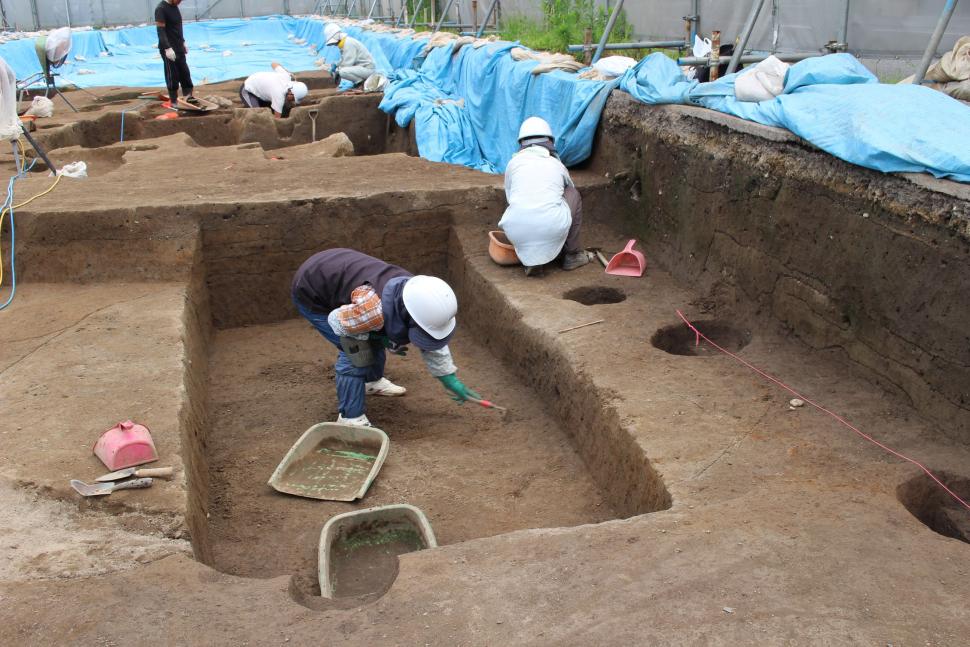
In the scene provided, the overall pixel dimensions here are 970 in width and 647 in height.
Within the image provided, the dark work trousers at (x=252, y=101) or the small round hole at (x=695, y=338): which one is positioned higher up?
the dark work trousers at (x=252, y=101)

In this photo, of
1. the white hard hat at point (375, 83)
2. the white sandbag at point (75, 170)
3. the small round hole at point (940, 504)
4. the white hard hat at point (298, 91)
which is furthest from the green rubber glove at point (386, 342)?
the white hard hat at point (375, 83)

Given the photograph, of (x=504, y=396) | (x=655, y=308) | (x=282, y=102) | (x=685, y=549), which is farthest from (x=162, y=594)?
(x=282, y=102)

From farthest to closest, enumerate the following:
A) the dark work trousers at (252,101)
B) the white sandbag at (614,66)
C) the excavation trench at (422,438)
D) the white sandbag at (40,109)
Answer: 1. the dark work trousers at (252,101)
2. the white sandbag at (40,109)
3. the white sandbag at (614,66)
4. the excavation trench at (422,438)

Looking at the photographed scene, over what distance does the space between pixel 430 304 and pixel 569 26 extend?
7574 millimetres

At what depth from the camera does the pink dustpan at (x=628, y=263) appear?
19.0ft

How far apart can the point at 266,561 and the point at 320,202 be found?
3302 millimetres

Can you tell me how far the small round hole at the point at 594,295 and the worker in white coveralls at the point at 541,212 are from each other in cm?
32

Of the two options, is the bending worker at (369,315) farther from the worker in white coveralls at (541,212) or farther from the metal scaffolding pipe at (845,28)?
the metal scaffolding pipe at (845,28)

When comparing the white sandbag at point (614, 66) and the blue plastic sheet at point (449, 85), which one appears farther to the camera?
the blue plastic sheet at point (449, 85)

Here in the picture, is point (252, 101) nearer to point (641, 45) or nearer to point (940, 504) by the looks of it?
point (641, 45)

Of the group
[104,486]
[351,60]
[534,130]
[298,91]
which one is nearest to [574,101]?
[534,130]

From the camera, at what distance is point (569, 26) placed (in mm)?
10359

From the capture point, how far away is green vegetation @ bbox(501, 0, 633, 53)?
984cm

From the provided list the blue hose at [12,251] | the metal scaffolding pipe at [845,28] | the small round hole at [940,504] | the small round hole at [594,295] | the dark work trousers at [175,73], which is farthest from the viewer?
the dark work trousers at [175,73]
